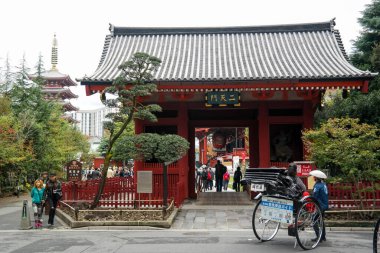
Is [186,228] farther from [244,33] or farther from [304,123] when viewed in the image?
[244,33]

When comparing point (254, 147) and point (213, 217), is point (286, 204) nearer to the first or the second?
point (213, 217)

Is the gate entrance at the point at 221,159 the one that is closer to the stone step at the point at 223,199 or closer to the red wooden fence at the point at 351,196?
the stone step at the point at 223,199

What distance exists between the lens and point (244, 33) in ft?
79.6

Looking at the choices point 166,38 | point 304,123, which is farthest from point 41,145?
point 304,123

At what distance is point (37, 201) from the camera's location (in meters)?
13.2

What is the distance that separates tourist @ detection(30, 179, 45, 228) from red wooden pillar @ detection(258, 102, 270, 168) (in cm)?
935

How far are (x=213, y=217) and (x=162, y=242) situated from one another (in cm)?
460

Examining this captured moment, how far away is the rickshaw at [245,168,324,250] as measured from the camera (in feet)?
28.2

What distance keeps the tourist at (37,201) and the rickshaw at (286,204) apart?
7.24 meters

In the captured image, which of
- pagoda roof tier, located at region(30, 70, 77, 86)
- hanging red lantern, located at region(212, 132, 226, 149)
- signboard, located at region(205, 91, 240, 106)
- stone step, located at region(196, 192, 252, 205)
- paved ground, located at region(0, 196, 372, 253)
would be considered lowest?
paved ground, located at region(0, 196, 372, 253)

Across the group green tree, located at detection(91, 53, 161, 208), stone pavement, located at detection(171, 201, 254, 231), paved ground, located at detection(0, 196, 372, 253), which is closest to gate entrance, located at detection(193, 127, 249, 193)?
stone pavement, located at detection(171, 201, 254, 231)

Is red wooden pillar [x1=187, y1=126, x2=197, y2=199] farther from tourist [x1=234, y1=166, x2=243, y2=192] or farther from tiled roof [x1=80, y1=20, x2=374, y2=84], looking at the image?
tourist [x1=234, y1=166, x2=243, y2=192]

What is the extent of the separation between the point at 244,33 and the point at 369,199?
13480 mm

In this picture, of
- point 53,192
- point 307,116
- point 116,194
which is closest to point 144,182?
point 116,194
